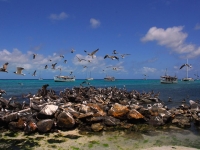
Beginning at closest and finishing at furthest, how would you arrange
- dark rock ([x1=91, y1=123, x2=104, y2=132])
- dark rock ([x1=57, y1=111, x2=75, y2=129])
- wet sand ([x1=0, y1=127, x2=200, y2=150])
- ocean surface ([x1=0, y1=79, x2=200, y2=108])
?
wet sand ([x1=0, y1=127, x2=200, y2=150])
dark rock ([x1=91, y1=123, x2=104, y2=132])
dark rock ([x1=57, y1=111, x2=75, y2=129])
ocean surface ([x1=0, y1=79, x2=200, y2=108])

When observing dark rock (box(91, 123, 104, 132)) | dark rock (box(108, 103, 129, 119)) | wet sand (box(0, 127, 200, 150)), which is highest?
dark rock (box(108, 103, 129, 119))

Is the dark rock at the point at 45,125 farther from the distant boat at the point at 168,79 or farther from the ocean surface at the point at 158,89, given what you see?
the distant boat at the point at 168,79

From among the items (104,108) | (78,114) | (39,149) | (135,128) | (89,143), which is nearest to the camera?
(39,149)

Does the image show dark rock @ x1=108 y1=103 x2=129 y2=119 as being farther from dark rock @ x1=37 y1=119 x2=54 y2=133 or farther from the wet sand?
dark rock @ x1=37 y1=119 x2=54 y2=133

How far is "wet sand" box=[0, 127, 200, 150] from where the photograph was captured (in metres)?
12.5

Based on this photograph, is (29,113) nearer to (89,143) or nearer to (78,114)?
(78,114)

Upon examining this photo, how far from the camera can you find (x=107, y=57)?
24234 millimetres

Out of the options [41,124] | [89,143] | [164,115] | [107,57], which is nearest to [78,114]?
[41,124]

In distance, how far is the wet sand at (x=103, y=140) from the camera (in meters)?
12.5

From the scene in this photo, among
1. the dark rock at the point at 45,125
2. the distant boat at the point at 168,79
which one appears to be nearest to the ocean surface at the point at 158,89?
the distant boat at the point at 168,79

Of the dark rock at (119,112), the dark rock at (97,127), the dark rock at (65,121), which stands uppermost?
the dark rock at (119,112)

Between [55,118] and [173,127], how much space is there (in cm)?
922

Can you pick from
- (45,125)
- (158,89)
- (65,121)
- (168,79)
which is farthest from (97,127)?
(168,79)

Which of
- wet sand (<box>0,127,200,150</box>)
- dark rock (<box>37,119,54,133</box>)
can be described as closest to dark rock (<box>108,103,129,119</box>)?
wet sand (<box>0,127,200,150</box>)
